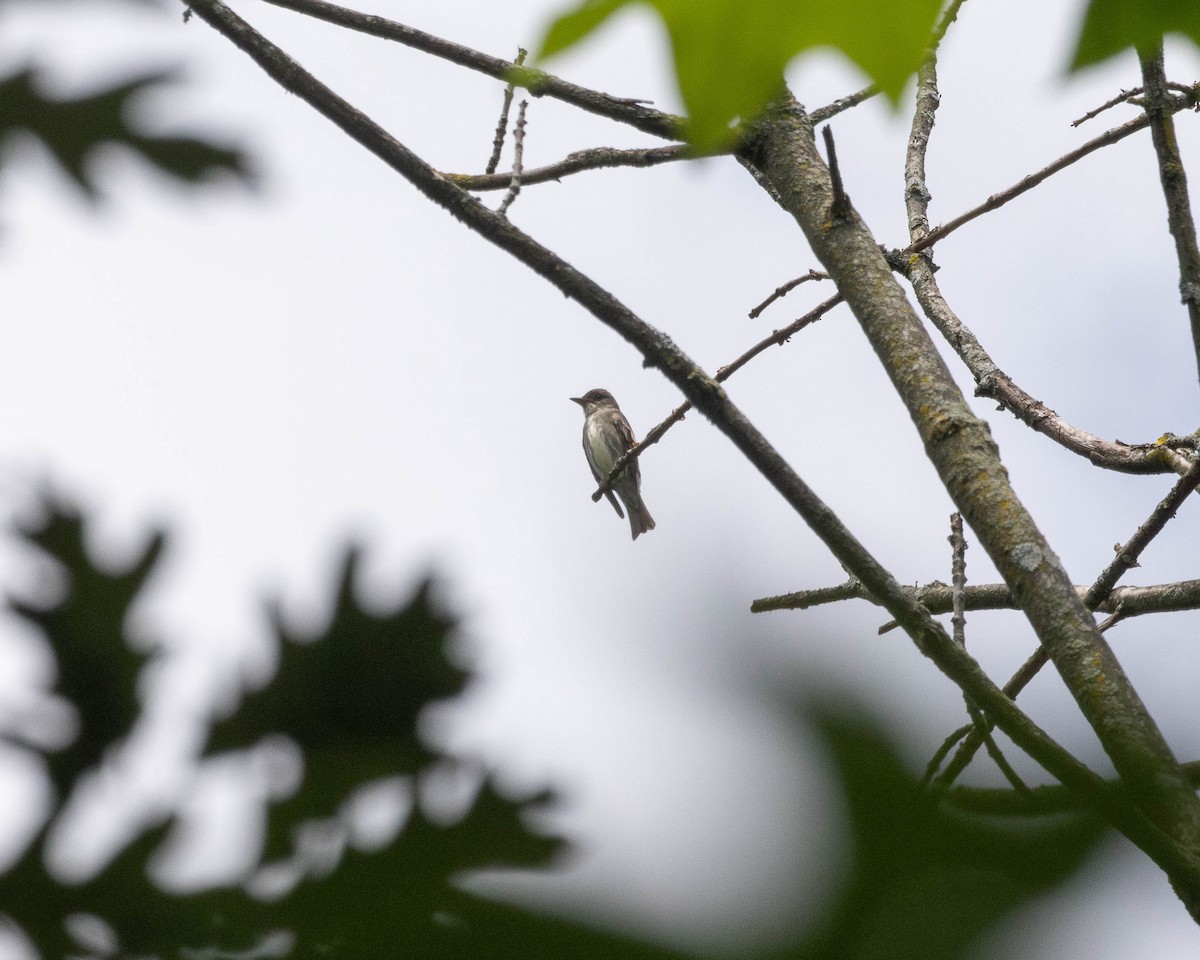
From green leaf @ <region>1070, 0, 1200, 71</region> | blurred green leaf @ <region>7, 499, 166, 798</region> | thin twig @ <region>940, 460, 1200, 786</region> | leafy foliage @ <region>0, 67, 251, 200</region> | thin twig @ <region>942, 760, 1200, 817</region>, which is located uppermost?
thin twig @ <region>940, 460, 1200, 786</region>

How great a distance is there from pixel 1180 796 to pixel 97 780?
1.71ft

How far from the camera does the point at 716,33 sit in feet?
2.83

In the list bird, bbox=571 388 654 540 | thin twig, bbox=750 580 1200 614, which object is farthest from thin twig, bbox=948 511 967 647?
bird, bbox=571 388 654 540

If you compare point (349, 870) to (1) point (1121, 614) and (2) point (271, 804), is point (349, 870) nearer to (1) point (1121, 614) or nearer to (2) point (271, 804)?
Answer: (2) point (271, 804)

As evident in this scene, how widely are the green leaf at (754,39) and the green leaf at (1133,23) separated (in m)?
0.11

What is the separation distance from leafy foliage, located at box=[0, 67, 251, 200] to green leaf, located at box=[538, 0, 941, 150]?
34cm

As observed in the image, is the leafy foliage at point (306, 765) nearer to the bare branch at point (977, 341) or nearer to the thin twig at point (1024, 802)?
the thin twig at point (1024, 802)

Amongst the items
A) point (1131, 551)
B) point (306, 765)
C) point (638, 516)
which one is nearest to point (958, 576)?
point (1131, 551)

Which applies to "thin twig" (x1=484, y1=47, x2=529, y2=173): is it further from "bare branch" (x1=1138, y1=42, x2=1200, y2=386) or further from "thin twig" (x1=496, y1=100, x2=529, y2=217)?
"bare branch" (x1=1138, y1=42, x2=1200, y2=386)

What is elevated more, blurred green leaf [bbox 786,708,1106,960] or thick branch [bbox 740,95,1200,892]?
thick branch [bbox 740,95,1200,892]

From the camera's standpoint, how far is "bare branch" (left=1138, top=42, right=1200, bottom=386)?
2.11 meters

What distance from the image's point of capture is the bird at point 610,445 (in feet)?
50.2

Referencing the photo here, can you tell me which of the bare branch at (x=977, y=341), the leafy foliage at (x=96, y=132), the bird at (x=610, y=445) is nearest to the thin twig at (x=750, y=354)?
the bare branch at (x=977, y=341)

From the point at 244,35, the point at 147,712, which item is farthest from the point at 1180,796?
the point at 244,35
